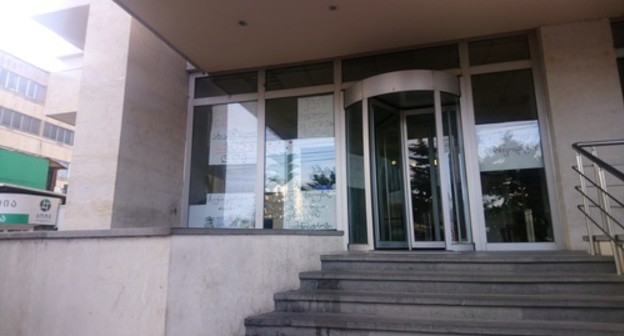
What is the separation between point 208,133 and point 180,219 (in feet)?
5.04

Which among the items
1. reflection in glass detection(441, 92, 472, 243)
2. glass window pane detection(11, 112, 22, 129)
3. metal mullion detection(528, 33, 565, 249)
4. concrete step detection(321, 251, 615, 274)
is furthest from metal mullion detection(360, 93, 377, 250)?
glass window pane detection(11, 112, 22, 129)

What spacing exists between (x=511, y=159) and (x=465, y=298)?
326cm

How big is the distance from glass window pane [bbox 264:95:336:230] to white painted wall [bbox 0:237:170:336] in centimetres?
374

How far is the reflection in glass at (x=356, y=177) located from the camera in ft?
18.8

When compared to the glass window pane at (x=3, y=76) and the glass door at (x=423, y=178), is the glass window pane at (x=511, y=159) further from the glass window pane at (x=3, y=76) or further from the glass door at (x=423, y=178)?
the glass window pane at (x=3, y=76)

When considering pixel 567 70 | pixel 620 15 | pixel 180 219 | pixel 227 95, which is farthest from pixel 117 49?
pixel 620 15

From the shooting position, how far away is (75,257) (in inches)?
107

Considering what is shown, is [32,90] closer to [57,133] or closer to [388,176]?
[57,133]

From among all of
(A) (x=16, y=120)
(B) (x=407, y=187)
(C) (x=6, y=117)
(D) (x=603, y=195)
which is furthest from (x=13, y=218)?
(A) (x=16, y=120)

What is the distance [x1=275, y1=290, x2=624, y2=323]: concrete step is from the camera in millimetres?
2834

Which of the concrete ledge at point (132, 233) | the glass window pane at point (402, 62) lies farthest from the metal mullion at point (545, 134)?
the concrete ledge at point (132, 233)

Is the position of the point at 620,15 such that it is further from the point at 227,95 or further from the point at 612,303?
the point at 227,95

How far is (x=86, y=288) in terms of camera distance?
104 inches

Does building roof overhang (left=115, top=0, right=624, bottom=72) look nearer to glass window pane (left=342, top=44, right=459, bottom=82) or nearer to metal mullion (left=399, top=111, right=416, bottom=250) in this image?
glass window pane (left=342, top=44, right=459, bottom=82)
